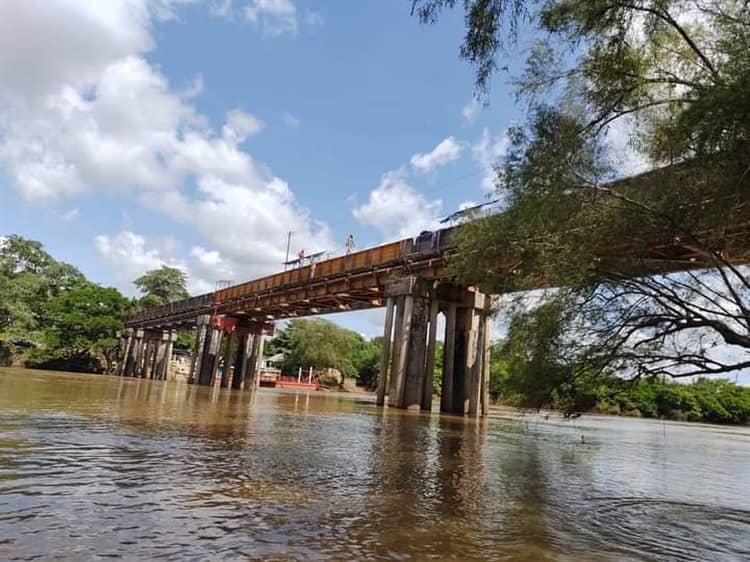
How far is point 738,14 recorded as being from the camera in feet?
21.8

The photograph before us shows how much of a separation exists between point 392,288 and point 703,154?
58.3 ft

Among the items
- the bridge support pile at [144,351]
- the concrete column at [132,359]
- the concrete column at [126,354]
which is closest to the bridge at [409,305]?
the bridge support pile at [144,351]

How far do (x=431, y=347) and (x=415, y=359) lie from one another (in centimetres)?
112

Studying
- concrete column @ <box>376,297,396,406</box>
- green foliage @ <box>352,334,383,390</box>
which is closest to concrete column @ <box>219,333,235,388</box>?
concrete column @ <box>376,297,396,406</box>

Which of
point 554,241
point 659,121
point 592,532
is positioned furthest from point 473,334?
point 592,532

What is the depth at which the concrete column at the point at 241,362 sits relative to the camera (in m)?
43.0

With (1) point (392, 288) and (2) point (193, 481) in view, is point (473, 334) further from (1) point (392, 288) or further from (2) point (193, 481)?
(2) point (193, 481)

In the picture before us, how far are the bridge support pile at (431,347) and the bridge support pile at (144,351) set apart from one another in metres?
42.0

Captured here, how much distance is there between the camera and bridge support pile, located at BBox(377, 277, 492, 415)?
73.0 ft

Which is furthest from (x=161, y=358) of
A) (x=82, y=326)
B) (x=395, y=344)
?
(x=395, y=344)

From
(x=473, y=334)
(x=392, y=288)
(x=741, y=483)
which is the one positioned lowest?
(x=741, y=483)

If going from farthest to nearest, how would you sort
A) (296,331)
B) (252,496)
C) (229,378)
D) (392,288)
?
(296,331) < (229,378) < (392,288) < (252,496)

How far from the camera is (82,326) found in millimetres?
54469

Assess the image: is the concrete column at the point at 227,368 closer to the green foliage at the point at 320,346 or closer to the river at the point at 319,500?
the green foliage at the point at 320,346
